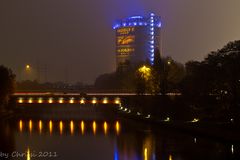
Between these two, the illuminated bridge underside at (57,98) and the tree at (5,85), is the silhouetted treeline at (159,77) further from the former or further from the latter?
the tree at (5,85)

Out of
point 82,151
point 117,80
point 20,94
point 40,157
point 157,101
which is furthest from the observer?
point 117,80

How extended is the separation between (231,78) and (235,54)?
409 centimetres

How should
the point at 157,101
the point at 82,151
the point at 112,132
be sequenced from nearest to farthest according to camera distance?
the point at 82,151 < the point at 112,132 < the point at 157,101

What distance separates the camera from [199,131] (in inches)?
2329

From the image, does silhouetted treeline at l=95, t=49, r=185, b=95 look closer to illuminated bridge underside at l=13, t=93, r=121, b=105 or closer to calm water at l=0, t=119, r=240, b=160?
illuminated bridge underside at l=13, t=93, r=121, b=105

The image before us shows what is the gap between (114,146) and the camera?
1993 inches

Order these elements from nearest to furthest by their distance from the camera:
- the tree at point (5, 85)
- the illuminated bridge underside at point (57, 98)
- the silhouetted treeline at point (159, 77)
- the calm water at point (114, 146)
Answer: the calm water at point (114, 146), the silhouetted treeline at point (159, 77), the tree at point (5, 85), the illuminated bridge underside at point (57, 98)

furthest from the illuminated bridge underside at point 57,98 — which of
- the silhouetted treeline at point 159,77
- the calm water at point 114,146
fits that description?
the calm water at point 114,146

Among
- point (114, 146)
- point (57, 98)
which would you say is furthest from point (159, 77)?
point (114, 146)

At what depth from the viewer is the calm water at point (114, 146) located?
41606 mm

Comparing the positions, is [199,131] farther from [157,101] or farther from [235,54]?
[157,101]

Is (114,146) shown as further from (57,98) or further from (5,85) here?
(57,98)

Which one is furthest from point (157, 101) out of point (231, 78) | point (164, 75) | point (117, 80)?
point (117, 80)

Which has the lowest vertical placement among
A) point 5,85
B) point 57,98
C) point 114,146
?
point 114,146
